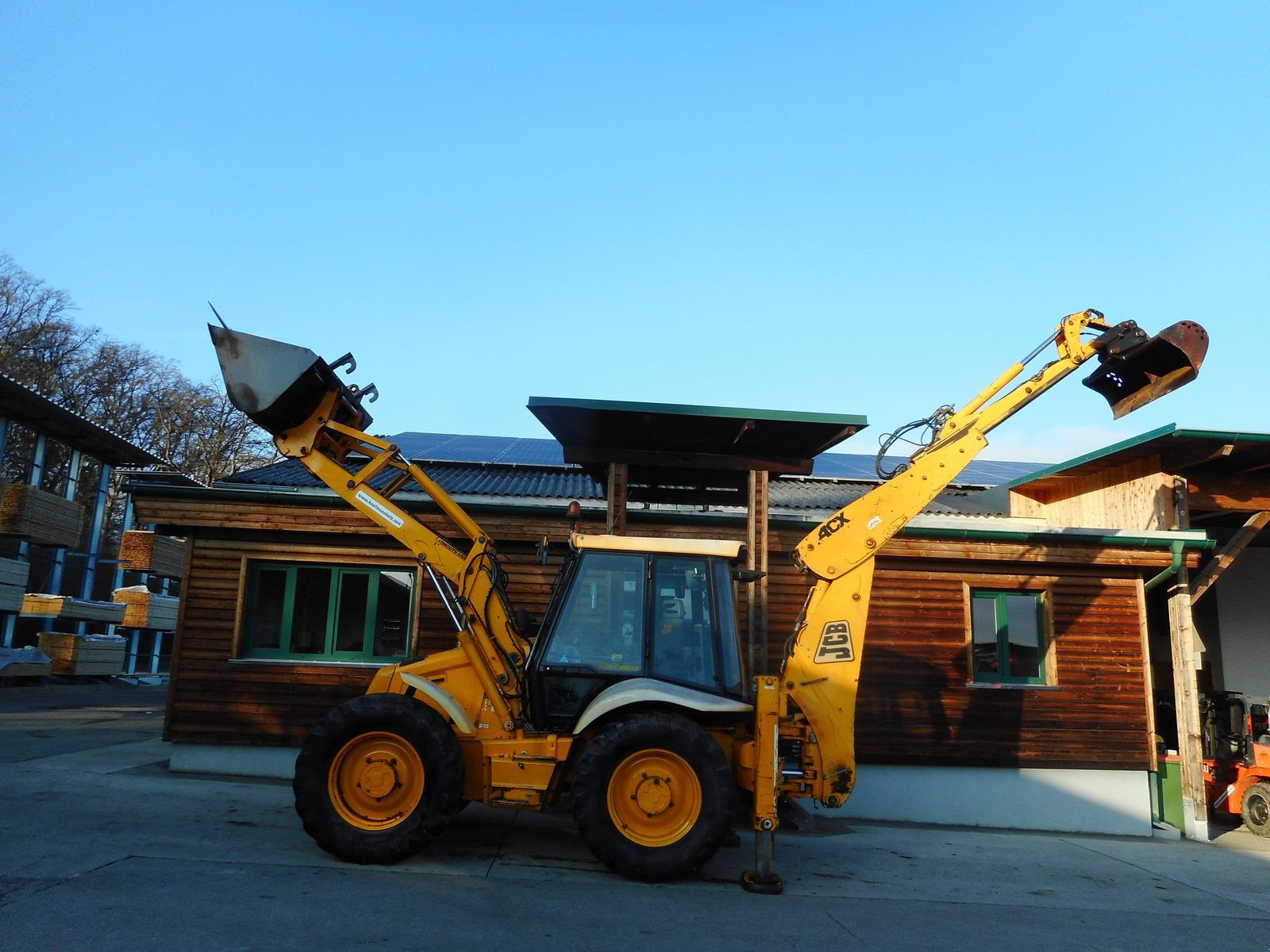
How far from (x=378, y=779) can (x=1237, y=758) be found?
1101 cm

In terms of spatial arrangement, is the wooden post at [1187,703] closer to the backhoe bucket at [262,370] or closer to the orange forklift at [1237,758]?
the orange forklift at [1237,758]

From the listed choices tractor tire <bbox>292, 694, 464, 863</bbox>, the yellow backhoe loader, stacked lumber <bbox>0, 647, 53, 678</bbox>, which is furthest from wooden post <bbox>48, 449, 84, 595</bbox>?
tractor tire <bbox>292, 694, 464, 863</bbox>

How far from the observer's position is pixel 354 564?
33.3ft

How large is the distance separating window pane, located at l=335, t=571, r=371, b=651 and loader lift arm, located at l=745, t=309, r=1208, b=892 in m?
5.60

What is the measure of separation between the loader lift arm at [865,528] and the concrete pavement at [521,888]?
1.06m

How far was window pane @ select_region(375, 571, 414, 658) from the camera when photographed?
10.1 meters

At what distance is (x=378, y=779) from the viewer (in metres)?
6.18

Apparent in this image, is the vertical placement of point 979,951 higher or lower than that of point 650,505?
lower

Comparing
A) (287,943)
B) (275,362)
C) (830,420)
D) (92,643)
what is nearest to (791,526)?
(830,420)

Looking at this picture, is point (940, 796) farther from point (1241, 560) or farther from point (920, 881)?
point (1241, 560)

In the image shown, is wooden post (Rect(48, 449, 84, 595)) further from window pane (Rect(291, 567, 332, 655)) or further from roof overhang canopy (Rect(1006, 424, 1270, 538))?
roof overhang canopy (Rect(1006, 424, 1270, 538))

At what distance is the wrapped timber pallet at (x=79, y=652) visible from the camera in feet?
74.8

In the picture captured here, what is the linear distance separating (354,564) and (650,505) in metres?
4.06

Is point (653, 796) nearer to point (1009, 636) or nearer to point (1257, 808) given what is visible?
point (1009, 636)
